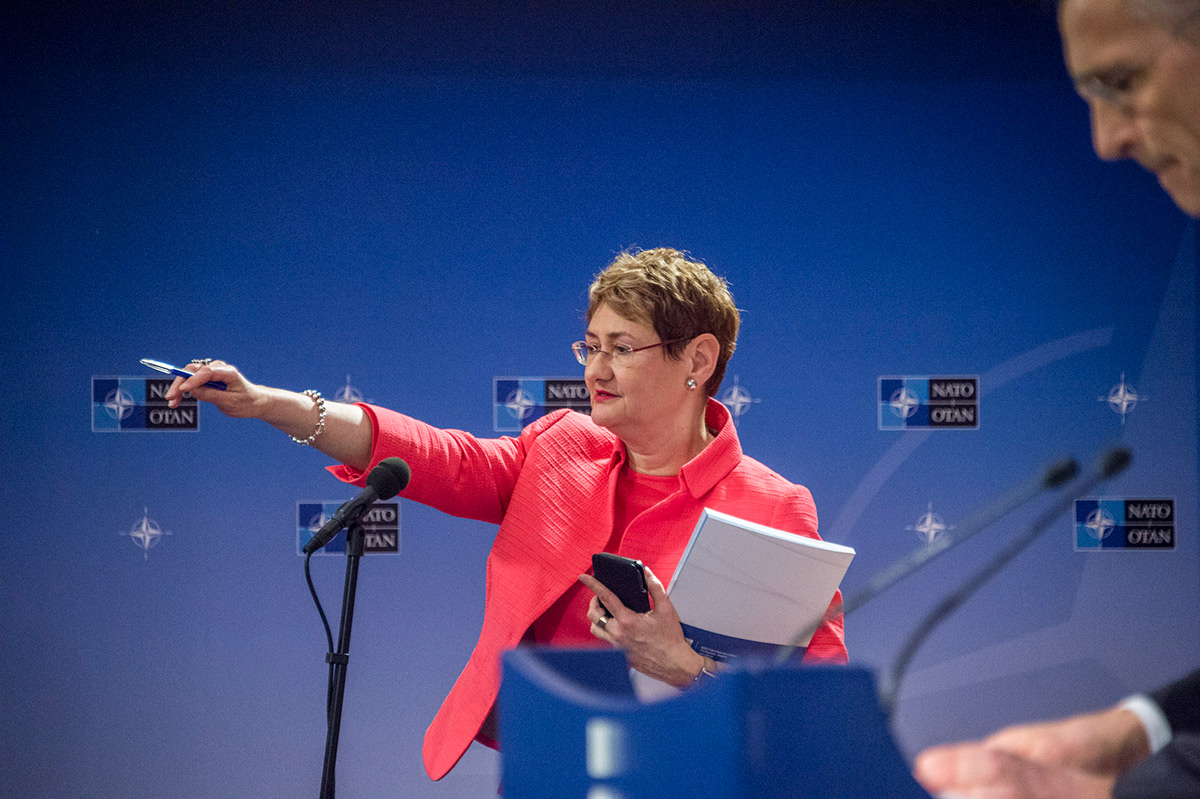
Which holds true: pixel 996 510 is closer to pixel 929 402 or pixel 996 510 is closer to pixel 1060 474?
pixel 1060 474

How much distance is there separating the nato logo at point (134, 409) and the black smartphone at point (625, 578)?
2.36 metres

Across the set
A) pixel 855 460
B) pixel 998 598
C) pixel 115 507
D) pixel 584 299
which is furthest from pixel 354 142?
pixel 998 598

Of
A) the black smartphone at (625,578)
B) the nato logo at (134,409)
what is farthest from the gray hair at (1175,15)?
the nato logo at (134,409)

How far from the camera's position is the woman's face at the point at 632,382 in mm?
1747

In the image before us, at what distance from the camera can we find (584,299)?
3.35 m

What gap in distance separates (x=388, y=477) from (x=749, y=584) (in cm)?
62

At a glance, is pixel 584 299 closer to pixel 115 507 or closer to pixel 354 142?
pixel 354 142

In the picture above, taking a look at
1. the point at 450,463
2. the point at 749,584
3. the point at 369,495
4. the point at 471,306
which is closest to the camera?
the point at 749,584

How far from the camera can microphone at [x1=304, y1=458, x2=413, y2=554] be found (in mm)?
1424

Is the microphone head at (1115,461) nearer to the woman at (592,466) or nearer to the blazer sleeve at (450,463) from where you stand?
the woman at (592,466)

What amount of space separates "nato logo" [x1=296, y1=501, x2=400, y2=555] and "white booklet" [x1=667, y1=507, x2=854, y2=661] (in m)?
2.07

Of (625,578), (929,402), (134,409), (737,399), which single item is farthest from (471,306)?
(625,578)

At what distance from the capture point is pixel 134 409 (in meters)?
3.23

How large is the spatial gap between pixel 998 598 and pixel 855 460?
769mm
